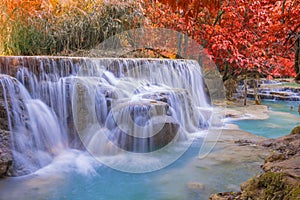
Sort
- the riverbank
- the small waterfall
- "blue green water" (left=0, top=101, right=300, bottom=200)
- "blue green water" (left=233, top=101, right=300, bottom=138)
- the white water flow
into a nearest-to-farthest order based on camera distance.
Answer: the riverbank, "blue green water" (left=0, top=101, right=300, bottom=200), the small waterfall, the white water flow, "blue green water" (left=233, top=101, right=300, bottom=138)

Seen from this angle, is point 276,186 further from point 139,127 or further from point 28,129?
point 28,129

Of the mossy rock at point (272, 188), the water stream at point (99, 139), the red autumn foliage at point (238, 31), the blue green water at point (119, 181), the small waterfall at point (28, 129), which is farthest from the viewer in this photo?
the red autumn foliage at point (238, 31)

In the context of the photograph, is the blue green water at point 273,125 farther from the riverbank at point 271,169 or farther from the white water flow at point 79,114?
the white water flow at point 79,114

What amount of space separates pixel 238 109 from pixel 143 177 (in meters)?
6.00

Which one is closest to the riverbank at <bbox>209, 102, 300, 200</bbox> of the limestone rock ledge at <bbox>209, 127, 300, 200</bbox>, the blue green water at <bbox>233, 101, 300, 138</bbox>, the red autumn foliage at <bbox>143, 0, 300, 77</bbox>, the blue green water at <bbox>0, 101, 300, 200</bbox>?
the limestone rock ledge at <bbox>209, 127, 300, 200</bbox>

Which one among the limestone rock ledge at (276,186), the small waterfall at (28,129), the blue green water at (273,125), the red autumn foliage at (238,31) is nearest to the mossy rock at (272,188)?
the limestone rock ledge at (276,186)

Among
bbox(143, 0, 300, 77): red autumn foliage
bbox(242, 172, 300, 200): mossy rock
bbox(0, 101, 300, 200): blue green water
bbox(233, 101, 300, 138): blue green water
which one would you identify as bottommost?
bbox(0, 101, 300, 200): blue green water

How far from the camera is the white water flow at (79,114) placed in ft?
13.8

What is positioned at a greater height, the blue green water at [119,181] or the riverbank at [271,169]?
the riverbank at [271,169]

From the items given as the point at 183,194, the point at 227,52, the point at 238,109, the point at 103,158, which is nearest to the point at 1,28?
the point at 103,158

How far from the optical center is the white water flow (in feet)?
13.8

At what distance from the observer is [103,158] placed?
442cm

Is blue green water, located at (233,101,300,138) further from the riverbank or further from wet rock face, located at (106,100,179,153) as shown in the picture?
wet rock face, located at (106,100,179,153)

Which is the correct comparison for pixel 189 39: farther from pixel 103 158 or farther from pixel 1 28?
pixel 103 158
